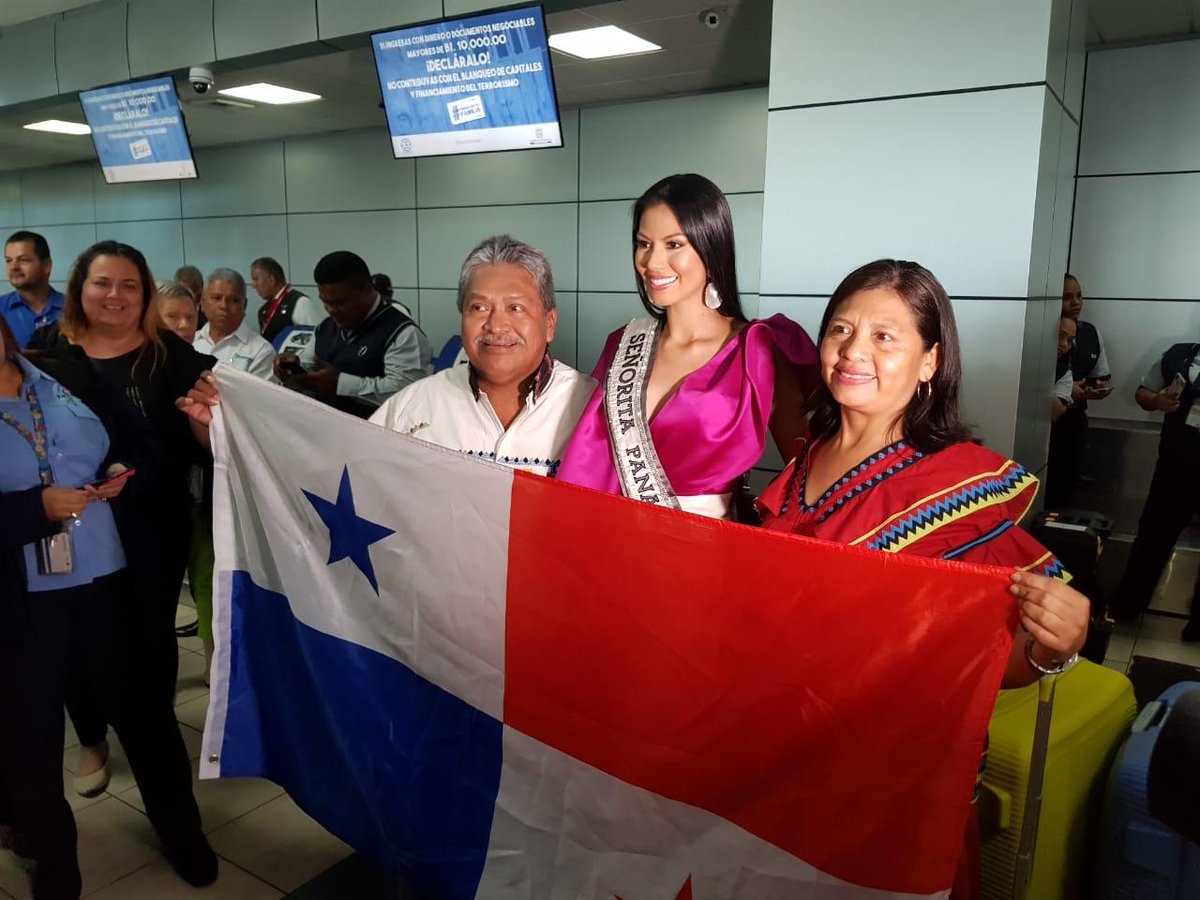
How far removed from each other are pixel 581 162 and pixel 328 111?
86.1 inches

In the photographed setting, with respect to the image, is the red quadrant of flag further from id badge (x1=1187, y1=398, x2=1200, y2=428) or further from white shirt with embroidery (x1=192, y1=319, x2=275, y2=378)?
id badge (x1=1187, y1=398, x2=1200, y2=428)

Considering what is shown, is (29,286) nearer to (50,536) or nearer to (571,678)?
(50,536)

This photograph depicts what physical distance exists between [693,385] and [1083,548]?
190cm

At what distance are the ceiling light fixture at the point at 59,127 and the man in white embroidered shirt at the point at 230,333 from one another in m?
4.72

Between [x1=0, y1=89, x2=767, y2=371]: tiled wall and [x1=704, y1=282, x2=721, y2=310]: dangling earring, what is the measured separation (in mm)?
3354

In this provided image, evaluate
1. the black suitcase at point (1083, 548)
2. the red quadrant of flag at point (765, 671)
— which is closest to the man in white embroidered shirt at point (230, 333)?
the red quadrant of flag at point (765, 671)

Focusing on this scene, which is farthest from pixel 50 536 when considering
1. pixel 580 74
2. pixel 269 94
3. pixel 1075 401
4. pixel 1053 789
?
pixel 269 94

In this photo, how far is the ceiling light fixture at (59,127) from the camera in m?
7.76

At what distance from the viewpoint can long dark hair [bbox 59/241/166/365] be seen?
2604 mm

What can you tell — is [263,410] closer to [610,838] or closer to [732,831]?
[610,838]

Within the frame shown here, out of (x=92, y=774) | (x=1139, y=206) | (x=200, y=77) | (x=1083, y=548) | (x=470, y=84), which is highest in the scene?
(x=200, y=77)

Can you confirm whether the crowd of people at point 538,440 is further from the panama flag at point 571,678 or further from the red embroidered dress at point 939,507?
the panama flag at point 571,678

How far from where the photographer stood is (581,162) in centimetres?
701

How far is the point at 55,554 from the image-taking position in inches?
83.0
